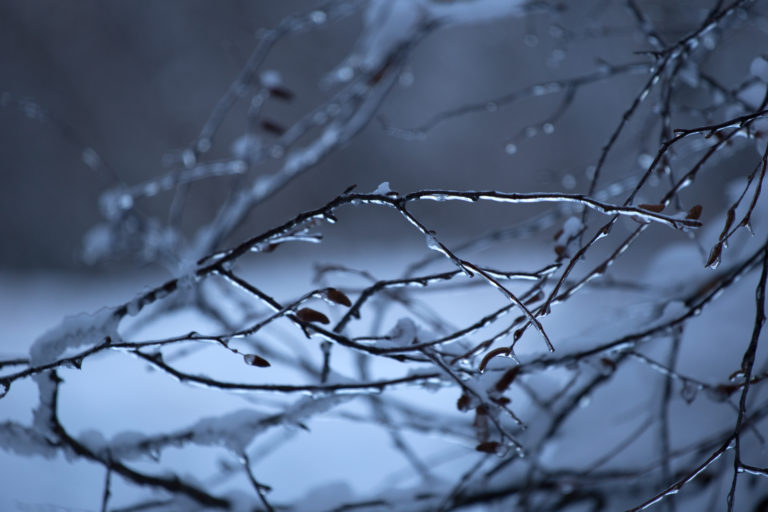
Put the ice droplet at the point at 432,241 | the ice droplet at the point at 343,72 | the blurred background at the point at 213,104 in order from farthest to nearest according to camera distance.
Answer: the blurred background at the point at 213,104 → the ice droplet at the point at 343,72 → the ice droplet at the point at 432,241

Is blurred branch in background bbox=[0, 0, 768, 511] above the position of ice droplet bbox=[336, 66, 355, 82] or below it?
below

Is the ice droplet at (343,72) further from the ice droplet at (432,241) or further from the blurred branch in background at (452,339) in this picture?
the ice droplet at (432,241)

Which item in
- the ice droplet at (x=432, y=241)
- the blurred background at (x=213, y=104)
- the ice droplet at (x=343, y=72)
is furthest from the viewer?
the blurred background at (x=213, y=104)

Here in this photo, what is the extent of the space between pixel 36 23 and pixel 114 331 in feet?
19.2

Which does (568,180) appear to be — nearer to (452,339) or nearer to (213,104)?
(452,339)

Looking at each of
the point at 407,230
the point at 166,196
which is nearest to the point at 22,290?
the point at 166,196

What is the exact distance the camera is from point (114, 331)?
72 centimetres

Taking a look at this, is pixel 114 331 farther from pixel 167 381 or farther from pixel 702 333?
pixel 167 381

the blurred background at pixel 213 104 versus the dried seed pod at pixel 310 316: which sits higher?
the blurred background at pixel 213 104

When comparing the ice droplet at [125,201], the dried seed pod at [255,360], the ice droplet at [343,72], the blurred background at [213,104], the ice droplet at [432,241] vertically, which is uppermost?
the blurred background at [213,104]

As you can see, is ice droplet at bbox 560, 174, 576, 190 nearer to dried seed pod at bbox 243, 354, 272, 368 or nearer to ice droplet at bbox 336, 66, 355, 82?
ice droplet at bbox 336, 66, 355, 82

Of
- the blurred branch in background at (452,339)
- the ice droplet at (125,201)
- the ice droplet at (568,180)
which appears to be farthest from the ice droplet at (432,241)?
the ice droplet at (125,201)

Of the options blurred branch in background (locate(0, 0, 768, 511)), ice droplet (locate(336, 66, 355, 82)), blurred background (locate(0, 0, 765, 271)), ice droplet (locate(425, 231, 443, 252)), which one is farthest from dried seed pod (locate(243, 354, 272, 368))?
blurred background (locate(0, 0, 765, 271))

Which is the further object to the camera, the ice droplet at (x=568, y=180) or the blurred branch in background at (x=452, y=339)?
the ice droplet at (x=568, y=180)
